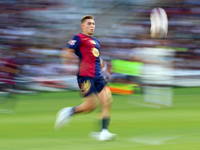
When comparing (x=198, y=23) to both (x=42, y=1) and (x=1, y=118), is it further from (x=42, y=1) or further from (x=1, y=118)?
(x=1, y=118)

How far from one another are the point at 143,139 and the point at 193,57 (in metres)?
10.8

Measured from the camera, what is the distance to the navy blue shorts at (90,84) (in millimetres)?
5723

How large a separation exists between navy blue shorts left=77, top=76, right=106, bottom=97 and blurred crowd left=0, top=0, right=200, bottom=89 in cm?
844

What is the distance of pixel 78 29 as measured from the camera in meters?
16.8

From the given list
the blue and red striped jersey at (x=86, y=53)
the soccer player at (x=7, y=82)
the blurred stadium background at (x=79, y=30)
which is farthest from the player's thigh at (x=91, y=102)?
the soccer player at (x=7, y=82)

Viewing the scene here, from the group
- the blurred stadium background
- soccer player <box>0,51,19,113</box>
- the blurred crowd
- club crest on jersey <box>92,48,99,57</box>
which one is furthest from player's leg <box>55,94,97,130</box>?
the blurred crowd

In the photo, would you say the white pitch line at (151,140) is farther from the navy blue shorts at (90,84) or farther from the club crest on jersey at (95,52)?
the club crest on jersey at (95,52)

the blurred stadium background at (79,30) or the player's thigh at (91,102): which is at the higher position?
the blurred stadium background at (79,30)

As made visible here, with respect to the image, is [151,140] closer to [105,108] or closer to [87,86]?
[105,108]

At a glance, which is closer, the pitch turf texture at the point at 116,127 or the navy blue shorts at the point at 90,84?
the pitch turf texture at the point at 116,127

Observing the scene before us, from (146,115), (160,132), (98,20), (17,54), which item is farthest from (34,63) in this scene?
(160,132)

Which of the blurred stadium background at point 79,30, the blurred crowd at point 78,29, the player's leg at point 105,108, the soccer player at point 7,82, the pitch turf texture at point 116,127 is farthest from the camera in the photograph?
the blurred crowd at point 78,29

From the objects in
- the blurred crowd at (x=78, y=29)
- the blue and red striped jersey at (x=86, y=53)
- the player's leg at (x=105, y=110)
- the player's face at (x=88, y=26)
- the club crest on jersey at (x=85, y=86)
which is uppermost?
the blurred crowd at (x=78, y=29)

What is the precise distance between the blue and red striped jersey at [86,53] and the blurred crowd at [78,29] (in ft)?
27.8
